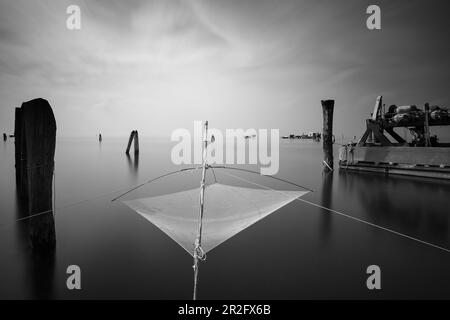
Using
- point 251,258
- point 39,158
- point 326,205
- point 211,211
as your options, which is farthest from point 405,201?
point 39,158

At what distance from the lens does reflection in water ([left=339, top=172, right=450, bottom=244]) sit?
25.7 feet

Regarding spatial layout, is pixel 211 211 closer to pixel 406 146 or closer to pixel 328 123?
pixel 328 123

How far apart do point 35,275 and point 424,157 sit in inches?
700

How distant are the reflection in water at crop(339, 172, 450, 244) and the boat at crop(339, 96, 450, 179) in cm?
72

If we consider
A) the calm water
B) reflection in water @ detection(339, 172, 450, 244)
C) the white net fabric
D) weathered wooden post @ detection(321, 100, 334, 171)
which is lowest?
the calm water

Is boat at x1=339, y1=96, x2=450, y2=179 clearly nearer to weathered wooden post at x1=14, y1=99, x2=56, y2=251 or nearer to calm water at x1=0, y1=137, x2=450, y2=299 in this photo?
calm water at x1=0, y1=137, x2=450, y2=299

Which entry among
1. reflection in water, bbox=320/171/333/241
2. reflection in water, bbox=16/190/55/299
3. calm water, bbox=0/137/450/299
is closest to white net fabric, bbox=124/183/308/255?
calm water, bbox=0/137/450/299

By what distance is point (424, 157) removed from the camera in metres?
13.8

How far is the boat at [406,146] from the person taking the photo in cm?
1344

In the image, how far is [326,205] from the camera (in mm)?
10844

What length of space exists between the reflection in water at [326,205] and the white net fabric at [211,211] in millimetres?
1522

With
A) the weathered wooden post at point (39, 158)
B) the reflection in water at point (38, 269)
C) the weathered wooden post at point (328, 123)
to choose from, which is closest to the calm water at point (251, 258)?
the reflection in water at point (38, 269)

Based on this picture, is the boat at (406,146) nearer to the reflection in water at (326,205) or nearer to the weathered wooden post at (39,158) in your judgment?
the reflection in water at (326,205)
